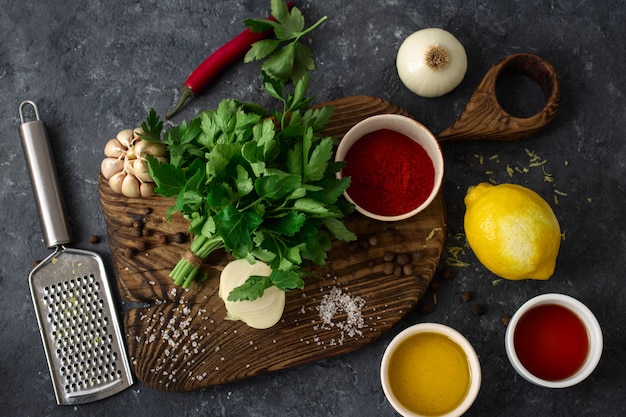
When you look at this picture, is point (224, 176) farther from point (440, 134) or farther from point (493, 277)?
point (493, 277)

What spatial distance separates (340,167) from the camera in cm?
147

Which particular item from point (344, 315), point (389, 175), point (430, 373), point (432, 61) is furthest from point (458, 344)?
point (432, 61)

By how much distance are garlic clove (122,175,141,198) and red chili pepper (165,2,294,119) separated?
9.6 inches

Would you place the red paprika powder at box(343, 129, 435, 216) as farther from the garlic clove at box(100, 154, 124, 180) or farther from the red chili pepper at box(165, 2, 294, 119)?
the garlic clove at box(100, 154, 124, 180)

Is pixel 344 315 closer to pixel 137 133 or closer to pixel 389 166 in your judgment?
pixel 389 166

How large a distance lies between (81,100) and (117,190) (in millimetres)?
340

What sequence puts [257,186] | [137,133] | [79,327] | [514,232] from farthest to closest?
1. [79,327]
2. [137,133]
3. [514,232]
4. [257,186]

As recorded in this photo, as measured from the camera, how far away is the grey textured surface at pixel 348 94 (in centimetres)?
168

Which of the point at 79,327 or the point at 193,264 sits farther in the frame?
the point at 79,327

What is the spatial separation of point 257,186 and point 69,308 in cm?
75

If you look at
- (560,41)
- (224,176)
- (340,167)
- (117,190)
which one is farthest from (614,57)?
(117,190)

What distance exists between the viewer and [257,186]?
Result: 1320 millimetres

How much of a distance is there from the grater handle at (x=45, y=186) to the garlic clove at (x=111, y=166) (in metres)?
0.19

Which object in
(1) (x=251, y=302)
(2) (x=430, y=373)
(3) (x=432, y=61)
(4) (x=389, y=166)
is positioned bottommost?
(2) (x=430, y=373)
